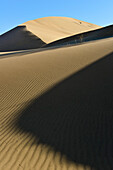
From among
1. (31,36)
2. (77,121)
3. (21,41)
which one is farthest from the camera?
(21,41)

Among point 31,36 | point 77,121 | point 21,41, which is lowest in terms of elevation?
point 21,41

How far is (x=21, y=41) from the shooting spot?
63.5m

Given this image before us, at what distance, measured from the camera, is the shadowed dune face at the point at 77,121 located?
3930mm

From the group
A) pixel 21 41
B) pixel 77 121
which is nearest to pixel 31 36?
pixel 21 41

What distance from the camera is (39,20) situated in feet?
302

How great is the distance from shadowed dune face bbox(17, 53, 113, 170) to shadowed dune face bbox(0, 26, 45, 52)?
5194cm

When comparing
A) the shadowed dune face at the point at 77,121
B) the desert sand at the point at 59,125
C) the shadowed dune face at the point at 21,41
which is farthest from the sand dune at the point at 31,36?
the shadowed dune face at the point at 77,121

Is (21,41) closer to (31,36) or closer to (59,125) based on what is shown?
(31,36)

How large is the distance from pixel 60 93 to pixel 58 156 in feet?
12.8

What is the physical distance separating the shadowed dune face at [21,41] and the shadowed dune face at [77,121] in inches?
2045

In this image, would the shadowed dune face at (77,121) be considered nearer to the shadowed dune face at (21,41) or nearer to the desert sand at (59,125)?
the desert sand at (59,125)

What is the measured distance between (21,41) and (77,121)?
61.6 metres

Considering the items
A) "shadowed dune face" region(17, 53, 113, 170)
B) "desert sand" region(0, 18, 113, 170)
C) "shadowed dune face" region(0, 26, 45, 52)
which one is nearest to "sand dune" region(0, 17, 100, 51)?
"shadowed dune face" region(0, 26, 45, 52)

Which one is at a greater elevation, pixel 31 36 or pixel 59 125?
pixel 59 125
